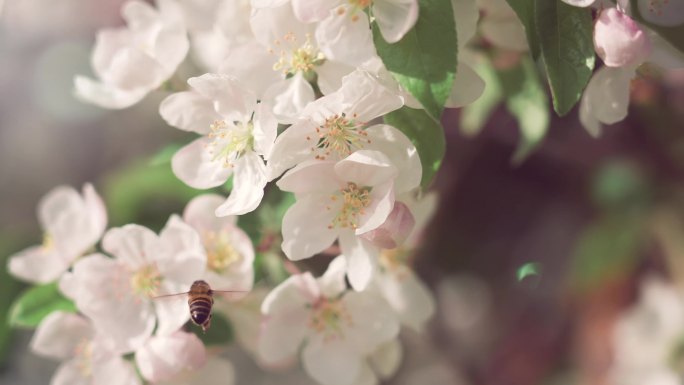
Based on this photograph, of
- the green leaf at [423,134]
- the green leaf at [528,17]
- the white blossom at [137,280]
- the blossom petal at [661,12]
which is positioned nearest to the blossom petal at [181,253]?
the white blossom at [137,280]

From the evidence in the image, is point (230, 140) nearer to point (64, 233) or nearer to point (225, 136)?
point (225, 136)

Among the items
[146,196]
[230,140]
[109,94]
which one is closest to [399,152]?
[230,140]

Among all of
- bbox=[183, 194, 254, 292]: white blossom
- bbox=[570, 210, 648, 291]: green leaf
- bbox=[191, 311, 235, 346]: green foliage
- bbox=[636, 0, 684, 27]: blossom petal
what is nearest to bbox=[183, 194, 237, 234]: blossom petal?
bbox=[183, 194, 254, 292]: white blossom

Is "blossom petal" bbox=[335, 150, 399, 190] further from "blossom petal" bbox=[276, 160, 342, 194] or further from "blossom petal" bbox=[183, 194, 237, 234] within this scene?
"blossom petal" bbox=[183, 194, 237, 234]

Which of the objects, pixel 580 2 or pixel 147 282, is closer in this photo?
pixel 580 2

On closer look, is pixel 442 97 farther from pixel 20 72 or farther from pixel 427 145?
pixel 20 72
